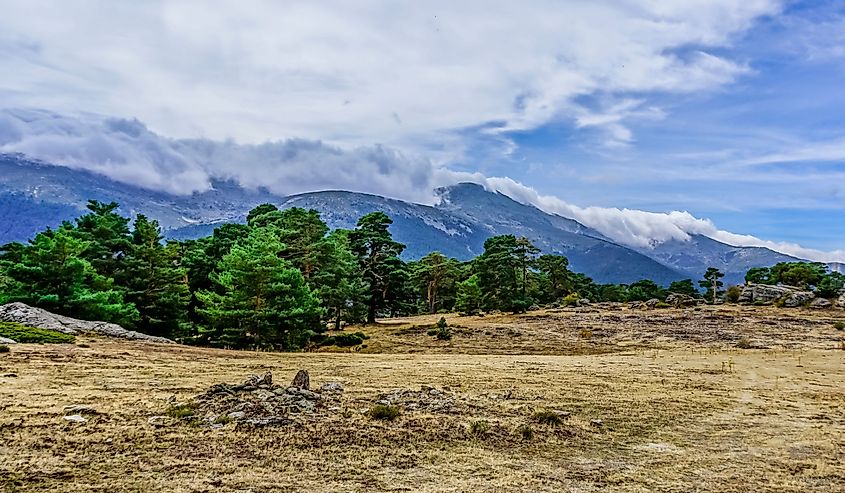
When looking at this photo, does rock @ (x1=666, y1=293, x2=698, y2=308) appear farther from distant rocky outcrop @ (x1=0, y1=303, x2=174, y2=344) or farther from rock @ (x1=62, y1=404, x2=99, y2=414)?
rock @ (x1=62, y1=404, x2=99, y2=414)

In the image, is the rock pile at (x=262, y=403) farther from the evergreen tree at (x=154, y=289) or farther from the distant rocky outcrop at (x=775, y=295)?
the distant rocky outcrop at (x=775, y=295)

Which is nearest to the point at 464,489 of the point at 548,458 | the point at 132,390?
the point at 548,458

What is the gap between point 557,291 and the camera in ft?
258

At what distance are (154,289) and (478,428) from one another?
25.2 m

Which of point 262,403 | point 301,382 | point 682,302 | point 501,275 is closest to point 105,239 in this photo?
point 301,382

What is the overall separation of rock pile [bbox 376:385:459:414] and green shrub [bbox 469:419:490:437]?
0.99 metres

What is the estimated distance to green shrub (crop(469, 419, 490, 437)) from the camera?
9.68 meters

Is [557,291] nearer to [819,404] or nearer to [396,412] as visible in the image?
[819,404]

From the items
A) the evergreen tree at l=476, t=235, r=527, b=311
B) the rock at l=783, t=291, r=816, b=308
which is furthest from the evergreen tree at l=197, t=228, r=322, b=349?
the rock at l=783, t=291, r=816, b=308

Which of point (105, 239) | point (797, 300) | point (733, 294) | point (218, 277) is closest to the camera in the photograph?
point (218, 277)

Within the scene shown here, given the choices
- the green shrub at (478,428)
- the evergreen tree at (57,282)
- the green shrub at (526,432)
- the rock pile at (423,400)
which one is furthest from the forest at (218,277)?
the green shrub at (526,432)

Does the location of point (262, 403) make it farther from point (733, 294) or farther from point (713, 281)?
point (713, 281)

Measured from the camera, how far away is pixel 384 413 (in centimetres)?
1030

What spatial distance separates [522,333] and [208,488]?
3151 cm
